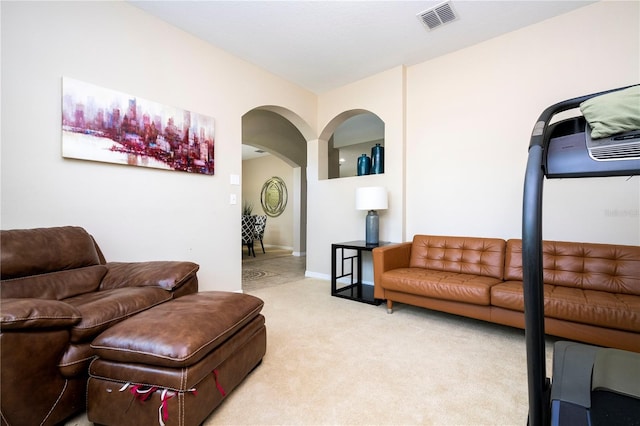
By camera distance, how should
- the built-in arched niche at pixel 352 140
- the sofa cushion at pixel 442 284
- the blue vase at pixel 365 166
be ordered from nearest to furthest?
1. the sofa cushion at pixel 442 284
2. the blue vase at pixel 365 166
3. the built-in arched niche at pixel 352 140

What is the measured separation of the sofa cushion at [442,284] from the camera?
85.0 inches

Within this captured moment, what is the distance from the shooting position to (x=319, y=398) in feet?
4.65

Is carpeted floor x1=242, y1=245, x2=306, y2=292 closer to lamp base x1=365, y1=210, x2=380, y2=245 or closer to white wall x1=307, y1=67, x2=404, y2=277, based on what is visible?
white wall x1=307, y1=67, x2=404, y2=277

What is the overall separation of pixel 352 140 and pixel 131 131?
452 cm

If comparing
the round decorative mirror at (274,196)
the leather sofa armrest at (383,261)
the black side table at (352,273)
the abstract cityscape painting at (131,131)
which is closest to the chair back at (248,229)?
the round decorative mirror at (274,196)

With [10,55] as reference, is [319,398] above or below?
below

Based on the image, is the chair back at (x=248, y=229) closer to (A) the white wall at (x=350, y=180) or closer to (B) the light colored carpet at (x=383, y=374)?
(A) the white wall at (x=350, y=180)

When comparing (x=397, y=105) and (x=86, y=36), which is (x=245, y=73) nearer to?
(x=86, y=36)

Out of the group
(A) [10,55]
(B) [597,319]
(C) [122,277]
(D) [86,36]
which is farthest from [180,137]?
(B) [597,319]

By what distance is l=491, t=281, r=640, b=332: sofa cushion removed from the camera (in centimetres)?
164

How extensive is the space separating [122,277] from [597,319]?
3.12 metres

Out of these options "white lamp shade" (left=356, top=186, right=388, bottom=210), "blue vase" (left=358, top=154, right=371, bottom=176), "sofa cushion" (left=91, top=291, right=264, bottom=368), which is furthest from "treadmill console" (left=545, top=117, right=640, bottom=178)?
"blue vase" (left=358, top=154, right=371, bottom=176)

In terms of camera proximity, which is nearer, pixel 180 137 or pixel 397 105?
pixel 180 137

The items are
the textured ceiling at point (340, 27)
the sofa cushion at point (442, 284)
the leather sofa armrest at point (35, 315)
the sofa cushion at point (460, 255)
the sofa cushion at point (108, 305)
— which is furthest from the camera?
the sofa cushion at point (460, 255)
